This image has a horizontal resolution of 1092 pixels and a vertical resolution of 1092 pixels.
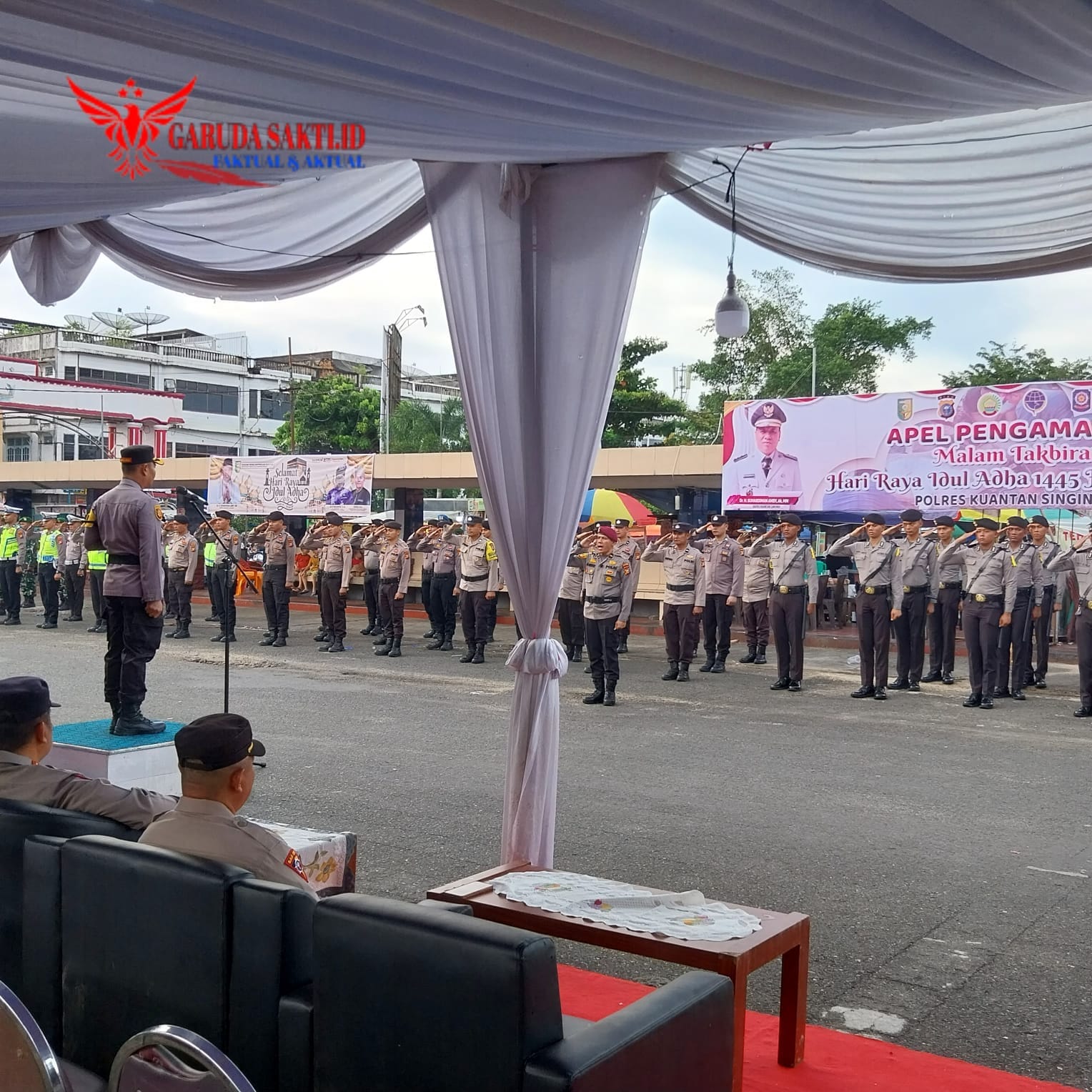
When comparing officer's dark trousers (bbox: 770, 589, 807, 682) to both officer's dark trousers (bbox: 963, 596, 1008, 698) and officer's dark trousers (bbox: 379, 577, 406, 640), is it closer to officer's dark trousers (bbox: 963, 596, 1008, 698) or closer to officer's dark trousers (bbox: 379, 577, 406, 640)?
officer's dark trousers (bbox: 963, 596, 1008, 698)

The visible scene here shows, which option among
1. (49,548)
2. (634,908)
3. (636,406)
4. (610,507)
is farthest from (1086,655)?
(636,406)

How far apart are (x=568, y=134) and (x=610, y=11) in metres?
1.01

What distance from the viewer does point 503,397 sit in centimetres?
446

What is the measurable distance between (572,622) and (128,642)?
852 centimetres

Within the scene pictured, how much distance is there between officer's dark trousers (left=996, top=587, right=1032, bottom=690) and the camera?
37.2 feet

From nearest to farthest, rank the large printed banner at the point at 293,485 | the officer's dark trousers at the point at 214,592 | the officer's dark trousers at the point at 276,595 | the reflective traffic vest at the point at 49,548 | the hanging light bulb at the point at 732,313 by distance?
the hanging light bulb at the point at 732,313 → the officer's dark trousers at the point at 276,595 → the reflective traffic vest at the point at 49,548 → the officer's dark trousers at the point at 214,592 → the large printed banner at the point at 293,485

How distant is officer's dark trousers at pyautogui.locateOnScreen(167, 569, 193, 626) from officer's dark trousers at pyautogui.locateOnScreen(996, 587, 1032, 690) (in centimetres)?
1131

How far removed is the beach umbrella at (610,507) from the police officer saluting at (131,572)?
14.0 m

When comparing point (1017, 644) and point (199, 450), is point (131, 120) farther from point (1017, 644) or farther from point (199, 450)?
point (199, 450)

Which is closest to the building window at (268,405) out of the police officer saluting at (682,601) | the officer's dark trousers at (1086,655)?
the police officer saluting at (682,601)

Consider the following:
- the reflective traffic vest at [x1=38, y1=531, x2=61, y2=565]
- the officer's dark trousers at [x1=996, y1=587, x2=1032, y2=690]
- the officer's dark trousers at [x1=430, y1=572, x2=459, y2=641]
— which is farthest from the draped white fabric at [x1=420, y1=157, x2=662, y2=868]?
the reflective traffic vest at [x1=38, y1=531, x2=61, y2=565]

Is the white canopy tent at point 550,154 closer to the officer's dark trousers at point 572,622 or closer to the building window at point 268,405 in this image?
the officer's dark trousers at point 572,622

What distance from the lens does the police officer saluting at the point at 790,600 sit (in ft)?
38.5

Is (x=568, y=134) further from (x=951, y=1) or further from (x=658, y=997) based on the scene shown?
(x=658, y=997)
